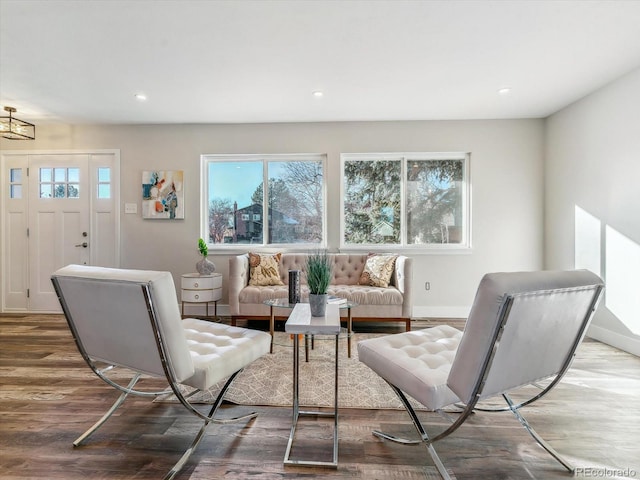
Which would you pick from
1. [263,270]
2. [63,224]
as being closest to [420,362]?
[263,270]

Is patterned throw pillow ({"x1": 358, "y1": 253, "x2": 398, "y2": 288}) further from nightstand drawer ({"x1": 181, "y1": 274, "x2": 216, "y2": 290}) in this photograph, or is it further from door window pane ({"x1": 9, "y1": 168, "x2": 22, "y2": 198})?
door window pane ({"x1": 9, "y1": 168, "x2": 22, "y2": 198})

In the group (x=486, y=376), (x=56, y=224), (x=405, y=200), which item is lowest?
(x=486, y=376)

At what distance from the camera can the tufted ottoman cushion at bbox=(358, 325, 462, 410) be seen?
4.18ft

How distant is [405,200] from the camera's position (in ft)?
13.8

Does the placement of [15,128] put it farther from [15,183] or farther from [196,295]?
[196,295]

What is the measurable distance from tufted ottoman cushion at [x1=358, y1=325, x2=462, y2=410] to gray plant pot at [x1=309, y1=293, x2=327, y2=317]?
286mm

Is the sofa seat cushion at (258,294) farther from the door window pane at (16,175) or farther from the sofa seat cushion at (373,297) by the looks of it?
the door window pane at (16,175)

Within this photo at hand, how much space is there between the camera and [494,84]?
3086 mm

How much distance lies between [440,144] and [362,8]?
2490 mm

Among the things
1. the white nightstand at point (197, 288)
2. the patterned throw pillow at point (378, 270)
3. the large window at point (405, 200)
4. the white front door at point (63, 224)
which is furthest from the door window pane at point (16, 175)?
the patterned throw pillow at point (378, 270)

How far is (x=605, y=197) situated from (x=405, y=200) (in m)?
2.00

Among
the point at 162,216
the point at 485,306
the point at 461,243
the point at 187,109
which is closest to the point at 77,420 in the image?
the point at 485,306

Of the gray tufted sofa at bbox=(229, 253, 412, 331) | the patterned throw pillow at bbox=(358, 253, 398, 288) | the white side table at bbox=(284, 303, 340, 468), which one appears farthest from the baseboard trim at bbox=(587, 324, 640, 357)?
the white side table at bbox=(284, 303, 340, 468)

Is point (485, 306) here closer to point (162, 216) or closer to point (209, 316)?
point (209, 316)
